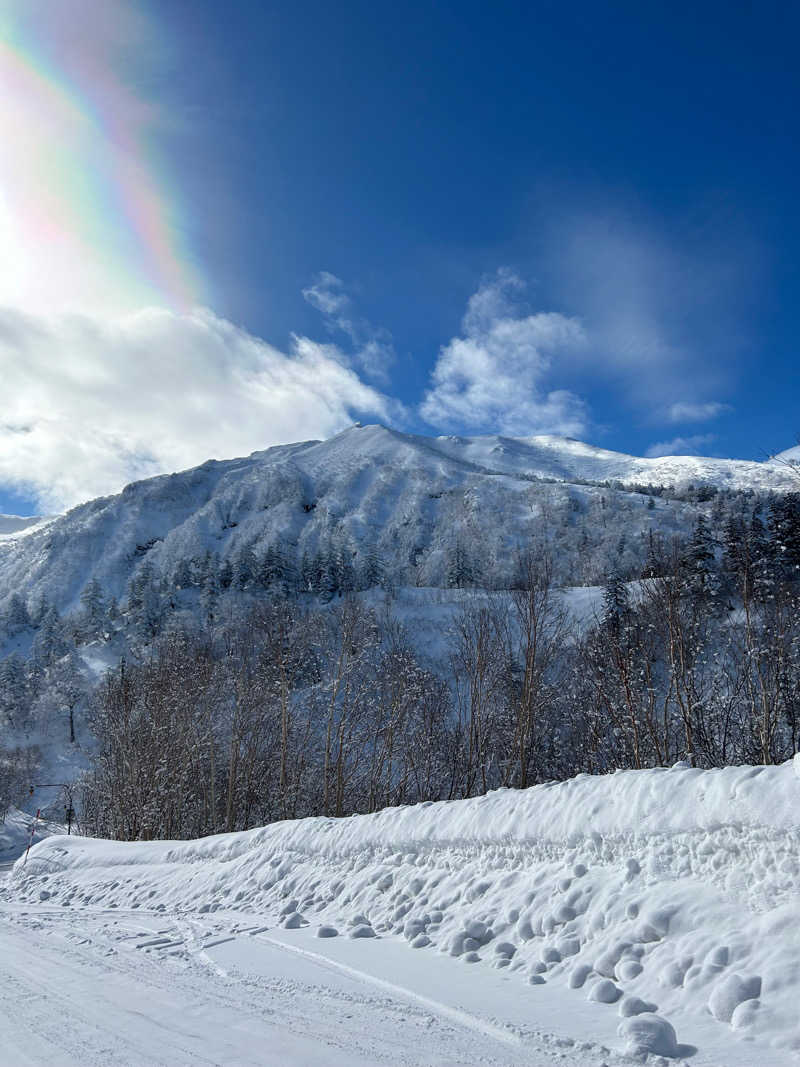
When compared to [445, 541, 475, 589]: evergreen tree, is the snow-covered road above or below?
below

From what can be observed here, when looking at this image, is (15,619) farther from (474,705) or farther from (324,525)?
(474,705)

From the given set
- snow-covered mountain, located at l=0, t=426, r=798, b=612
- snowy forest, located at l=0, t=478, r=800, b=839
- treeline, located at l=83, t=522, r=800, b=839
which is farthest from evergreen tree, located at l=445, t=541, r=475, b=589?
treeline, located at l=83, t=522, r=800, b=839

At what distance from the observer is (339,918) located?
292 inches

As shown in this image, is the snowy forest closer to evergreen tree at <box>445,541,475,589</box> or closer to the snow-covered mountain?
evergreen tree at <box>445,541,475,589</box>

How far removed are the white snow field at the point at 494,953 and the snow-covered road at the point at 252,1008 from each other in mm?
23

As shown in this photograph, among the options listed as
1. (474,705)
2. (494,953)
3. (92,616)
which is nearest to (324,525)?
(92,616)

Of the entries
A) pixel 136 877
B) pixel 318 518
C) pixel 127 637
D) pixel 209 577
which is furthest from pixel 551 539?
pixel 136 877

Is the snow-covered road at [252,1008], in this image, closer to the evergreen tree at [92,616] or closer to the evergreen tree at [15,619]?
the evergreen tree at [92,616]

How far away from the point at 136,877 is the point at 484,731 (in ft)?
37.9

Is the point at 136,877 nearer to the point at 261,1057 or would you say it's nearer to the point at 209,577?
the point at 261,1057

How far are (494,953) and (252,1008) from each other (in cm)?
207

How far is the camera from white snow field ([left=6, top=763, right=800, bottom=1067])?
379cm

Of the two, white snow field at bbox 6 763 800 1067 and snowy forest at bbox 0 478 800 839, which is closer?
white snow field at bbox 6 763 800 1067

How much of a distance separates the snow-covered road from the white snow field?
0.08ft
